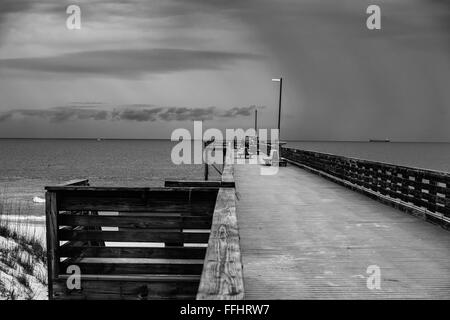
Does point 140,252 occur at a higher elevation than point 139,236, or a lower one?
lower

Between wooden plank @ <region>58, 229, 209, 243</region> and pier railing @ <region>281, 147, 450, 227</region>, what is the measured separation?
4.72 meters

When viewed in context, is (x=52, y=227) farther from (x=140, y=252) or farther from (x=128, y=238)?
(x=140, y=252)

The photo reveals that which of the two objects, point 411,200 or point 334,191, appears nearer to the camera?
point 411,200

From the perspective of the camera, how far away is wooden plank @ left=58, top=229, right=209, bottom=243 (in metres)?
8.52

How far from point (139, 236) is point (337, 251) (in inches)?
131

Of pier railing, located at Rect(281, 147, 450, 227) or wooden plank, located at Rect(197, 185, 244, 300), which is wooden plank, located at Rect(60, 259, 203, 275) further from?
pier railing, located at Rect(281, 147, 450, 227)

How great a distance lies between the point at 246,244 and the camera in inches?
312

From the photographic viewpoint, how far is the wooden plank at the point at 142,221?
28.1ft

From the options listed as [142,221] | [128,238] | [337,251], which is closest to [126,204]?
[142,221]

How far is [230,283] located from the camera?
3.73 metres

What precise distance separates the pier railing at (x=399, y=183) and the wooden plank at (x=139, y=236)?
472cm

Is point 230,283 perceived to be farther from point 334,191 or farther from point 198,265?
point 334,191
